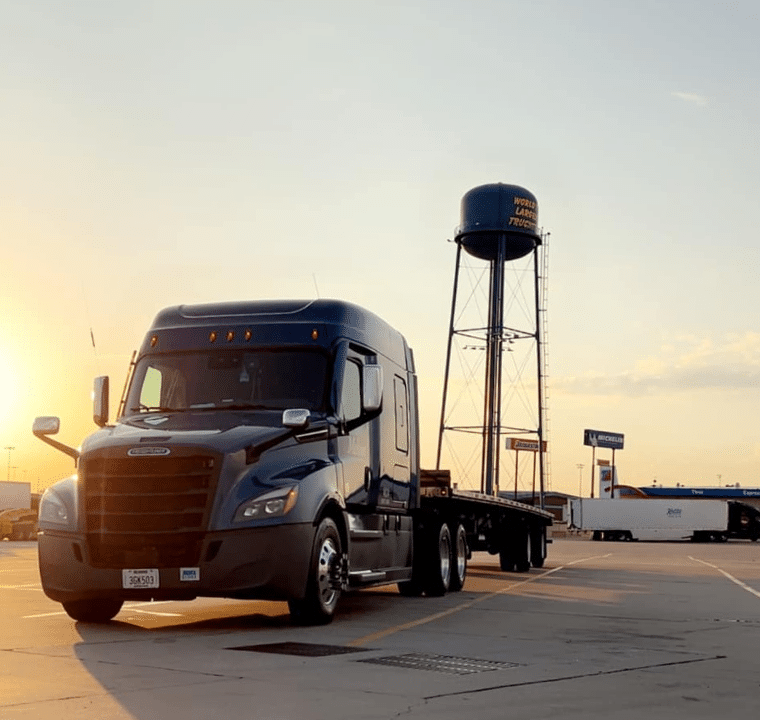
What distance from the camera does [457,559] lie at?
20.0 metres

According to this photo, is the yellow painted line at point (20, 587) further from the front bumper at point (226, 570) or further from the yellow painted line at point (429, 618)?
the front bumper at point (226, 570)

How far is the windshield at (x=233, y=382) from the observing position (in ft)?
45.0

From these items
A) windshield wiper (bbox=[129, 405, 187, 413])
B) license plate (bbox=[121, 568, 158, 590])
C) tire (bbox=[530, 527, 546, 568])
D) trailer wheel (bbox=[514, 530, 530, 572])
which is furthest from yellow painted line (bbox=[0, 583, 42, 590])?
tire (bbox=[530, 527, 546, 568])

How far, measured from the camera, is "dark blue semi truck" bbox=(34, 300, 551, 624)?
12289 millimetres

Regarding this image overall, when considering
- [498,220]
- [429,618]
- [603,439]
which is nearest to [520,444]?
[603,439]

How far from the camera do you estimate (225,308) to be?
14742 millimetres

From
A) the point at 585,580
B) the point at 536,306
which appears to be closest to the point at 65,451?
the point at 585,580

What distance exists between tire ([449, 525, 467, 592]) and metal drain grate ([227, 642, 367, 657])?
8.50 m

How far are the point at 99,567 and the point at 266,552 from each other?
166 cm

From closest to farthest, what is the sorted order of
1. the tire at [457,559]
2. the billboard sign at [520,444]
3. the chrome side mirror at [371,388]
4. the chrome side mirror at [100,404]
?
1. the chrome side mirror at [371,388]
2. the chrome side mirror at [100,404]
3. the tire at [457,559]
4. the billboard sign at [520,444]

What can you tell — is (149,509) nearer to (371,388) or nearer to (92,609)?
(92,609)

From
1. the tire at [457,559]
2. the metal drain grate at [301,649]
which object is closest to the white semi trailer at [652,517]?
the tire at [457,559]

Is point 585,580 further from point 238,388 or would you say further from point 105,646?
point 105,646

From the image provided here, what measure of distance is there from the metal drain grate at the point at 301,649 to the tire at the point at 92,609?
2.73 meters
